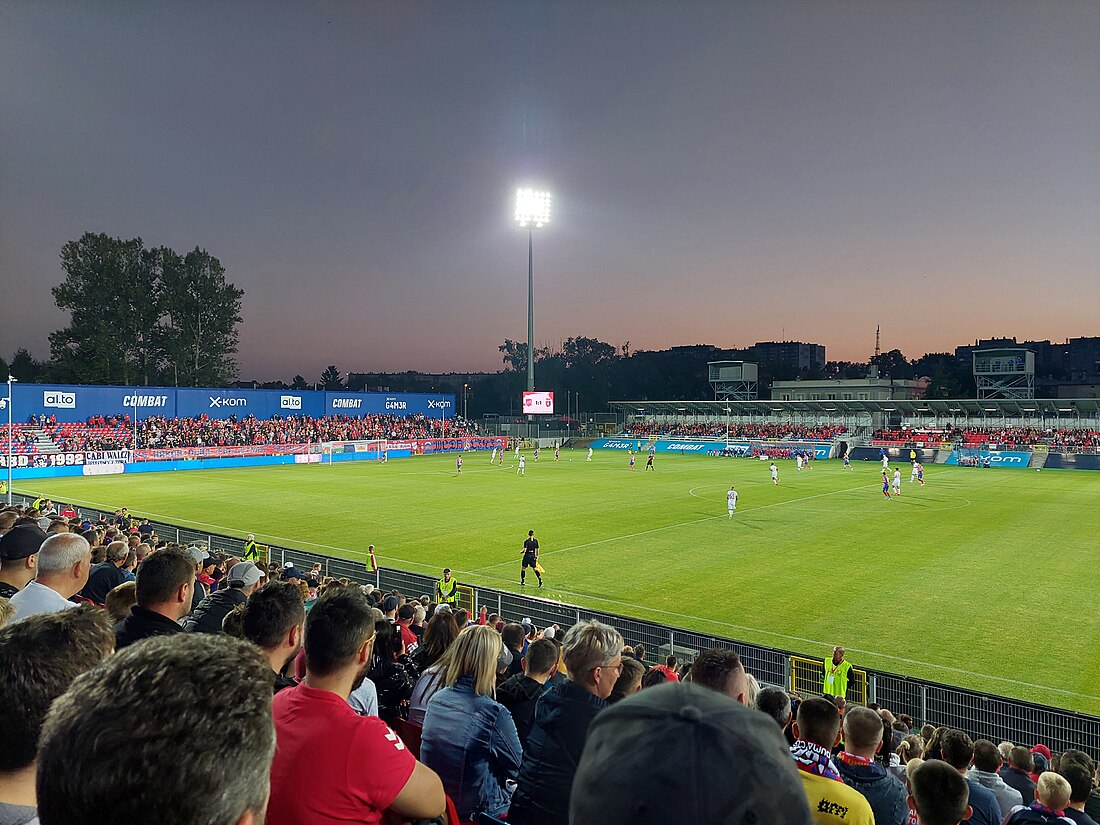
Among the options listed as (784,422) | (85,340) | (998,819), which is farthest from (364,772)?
(85,340)

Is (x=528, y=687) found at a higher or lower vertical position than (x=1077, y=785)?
higher

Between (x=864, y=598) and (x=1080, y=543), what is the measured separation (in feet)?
42.3

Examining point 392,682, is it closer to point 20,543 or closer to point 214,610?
point 214,610

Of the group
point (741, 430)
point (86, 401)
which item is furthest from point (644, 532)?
point (741, 430)

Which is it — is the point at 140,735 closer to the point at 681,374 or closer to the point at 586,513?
the point at 586,513

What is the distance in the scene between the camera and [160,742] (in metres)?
1.49

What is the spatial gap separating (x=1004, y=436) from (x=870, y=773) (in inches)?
2948

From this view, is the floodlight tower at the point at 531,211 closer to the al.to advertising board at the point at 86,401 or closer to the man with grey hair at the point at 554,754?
the al.to advertising board at the point at 86,401

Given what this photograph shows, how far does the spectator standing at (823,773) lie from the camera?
3.63 m

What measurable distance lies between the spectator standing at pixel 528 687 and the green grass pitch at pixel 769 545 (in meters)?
10.9

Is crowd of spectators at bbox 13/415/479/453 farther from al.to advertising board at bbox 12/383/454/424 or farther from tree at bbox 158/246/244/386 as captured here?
tree at bbox 158/246/244/386

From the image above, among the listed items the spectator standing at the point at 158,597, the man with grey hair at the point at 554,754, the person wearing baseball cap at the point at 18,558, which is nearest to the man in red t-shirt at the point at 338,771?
the man with grey hair at the point at 554,754

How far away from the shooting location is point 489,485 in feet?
143

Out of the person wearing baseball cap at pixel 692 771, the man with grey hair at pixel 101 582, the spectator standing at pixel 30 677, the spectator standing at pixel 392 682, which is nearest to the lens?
the person wearing baseball cap at pixel 692 771
